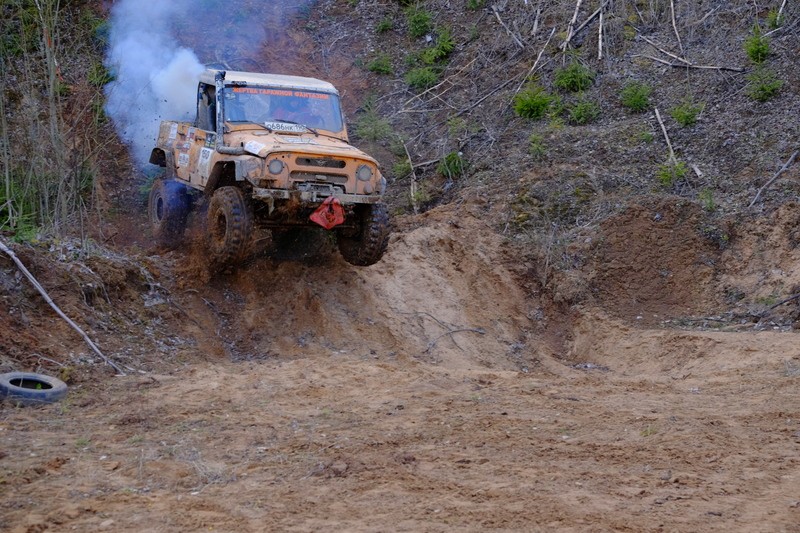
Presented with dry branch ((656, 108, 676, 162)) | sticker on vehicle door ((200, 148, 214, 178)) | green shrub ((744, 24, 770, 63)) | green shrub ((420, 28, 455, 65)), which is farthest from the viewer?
green shrub ((420, 28, 455, 65))

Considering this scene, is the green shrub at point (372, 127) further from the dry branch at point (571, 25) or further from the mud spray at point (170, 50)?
the dry branch at point (571, 25)

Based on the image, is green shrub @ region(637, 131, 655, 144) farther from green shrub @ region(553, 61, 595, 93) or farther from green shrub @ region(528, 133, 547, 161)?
green shrub @ region(553, 61, 595, 93)

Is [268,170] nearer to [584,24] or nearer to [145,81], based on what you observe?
[145,81]

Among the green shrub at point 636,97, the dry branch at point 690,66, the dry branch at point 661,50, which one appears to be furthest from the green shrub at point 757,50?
the green shrub at point 636,97

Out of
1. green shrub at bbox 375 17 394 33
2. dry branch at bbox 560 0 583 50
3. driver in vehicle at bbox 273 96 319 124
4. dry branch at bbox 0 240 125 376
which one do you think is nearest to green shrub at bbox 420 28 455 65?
green shrub at bbox 375 17 394 33

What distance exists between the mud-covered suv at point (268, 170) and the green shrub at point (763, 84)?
691cm

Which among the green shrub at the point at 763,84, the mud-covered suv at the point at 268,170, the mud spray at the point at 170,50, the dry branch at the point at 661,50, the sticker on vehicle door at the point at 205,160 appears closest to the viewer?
the mud-covered suv at the point at 268,170

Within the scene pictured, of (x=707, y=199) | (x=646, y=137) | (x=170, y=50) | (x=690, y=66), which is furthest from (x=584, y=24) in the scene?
(x=170, y=50)

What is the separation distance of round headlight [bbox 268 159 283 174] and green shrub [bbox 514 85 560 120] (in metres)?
7.05

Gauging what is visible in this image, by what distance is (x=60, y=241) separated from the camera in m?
10.2

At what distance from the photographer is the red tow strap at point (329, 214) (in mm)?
10125

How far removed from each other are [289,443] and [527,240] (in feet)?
24.3

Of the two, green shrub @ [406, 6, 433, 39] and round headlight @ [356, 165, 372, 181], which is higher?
green shrub @ [406, 6, 433, 39]

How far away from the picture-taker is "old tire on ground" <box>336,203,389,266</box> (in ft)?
35.5
